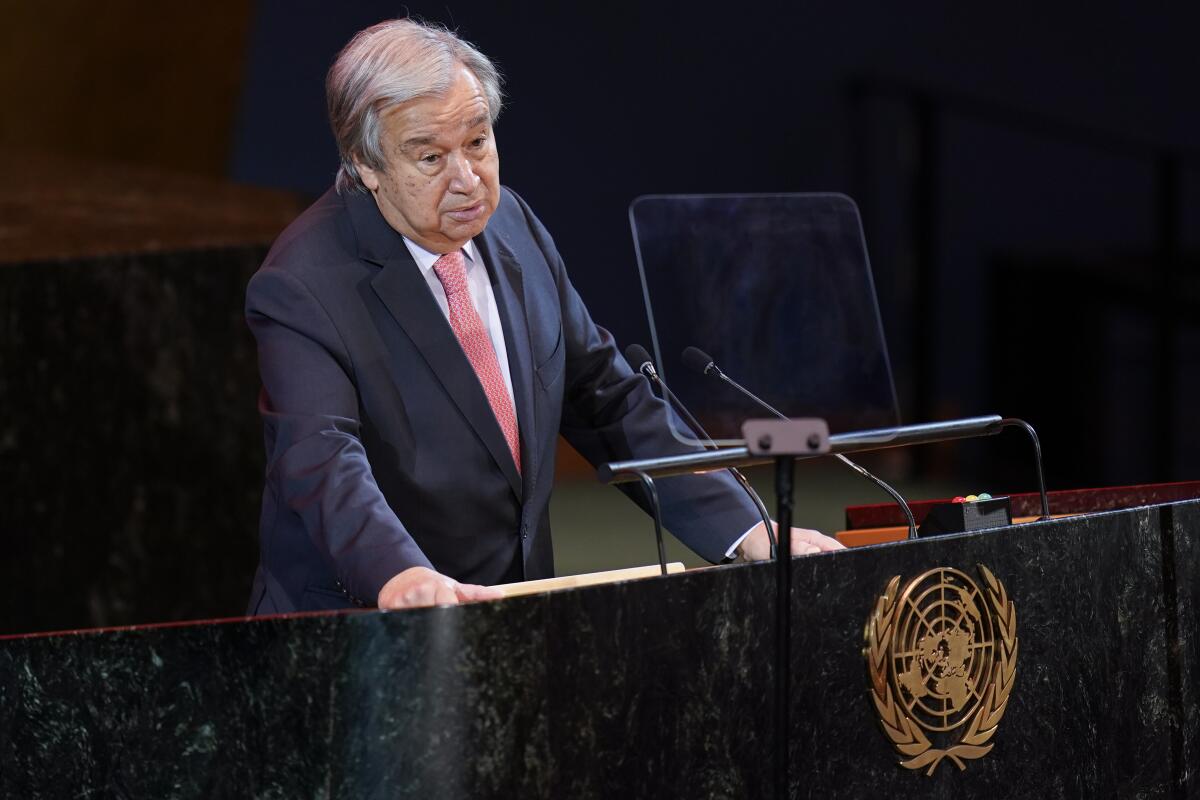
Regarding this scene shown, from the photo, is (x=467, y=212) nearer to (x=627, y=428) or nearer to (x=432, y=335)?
(x=432, y=335)

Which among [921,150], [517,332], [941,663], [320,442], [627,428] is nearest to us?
[941,663]

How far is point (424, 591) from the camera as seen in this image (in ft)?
5.67

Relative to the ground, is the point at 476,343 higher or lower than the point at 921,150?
lower

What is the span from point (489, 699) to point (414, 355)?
0.62 meters

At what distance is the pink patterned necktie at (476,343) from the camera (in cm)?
215

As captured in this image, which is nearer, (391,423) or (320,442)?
(320,442)

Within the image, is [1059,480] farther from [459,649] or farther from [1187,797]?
[459,649]

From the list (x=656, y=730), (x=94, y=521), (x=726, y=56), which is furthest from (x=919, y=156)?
(x=656, y=730)

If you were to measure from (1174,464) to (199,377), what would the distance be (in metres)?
3.31

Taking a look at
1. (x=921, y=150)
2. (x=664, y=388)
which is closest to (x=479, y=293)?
(x=664, y=388)

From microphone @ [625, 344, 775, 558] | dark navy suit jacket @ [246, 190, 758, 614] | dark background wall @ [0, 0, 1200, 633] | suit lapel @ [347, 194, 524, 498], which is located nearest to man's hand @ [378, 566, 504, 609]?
dark navy suit jacket @ [246, 190, 758, 614]

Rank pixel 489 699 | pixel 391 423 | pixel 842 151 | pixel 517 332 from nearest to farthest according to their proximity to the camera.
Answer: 1. pixel 489 699
2. pixel 391 423
3. pixel 517 332
4. pixel 842 151

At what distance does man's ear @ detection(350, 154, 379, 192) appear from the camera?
2.12m

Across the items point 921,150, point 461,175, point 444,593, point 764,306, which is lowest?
point 444,593
